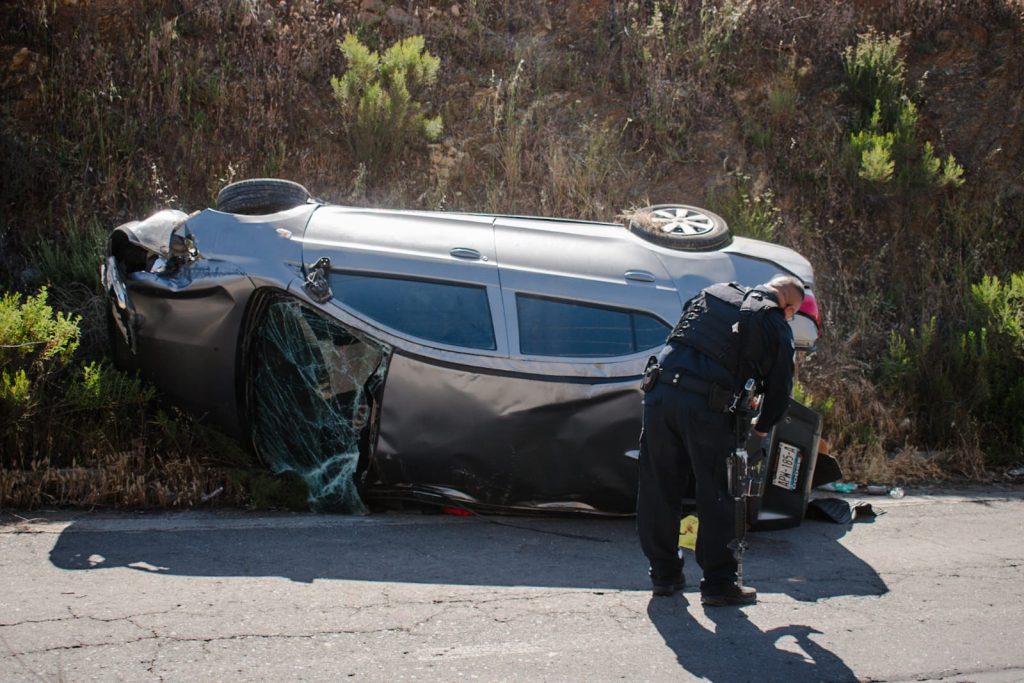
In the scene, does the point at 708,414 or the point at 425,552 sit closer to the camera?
the point at 708,414

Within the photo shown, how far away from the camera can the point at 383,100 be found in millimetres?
9828

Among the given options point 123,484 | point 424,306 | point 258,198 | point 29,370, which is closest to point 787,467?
point 424,306

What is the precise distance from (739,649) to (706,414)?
1.02 m

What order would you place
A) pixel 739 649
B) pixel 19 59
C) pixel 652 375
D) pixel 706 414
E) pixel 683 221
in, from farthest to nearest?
pixel 19 59 < pixel 683 221 < pixel 652 375 < pixel 706 414 < pixel 739 649

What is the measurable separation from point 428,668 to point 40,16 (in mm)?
7935

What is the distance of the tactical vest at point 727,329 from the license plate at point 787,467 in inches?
47.3

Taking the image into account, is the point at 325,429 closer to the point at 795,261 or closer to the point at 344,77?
the point at 795,261

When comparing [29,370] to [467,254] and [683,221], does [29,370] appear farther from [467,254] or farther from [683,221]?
[683,221]

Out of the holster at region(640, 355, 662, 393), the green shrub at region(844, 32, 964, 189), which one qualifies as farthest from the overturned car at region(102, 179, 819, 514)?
the green shrub at region(844, 32, 964, 189)

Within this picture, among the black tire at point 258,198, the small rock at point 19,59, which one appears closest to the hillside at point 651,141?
the small rock at point 19,59

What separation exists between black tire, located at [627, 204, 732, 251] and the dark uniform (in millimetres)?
1263

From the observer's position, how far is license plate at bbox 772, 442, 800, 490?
6.14m

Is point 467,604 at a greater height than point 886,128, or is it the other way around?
point 886,128

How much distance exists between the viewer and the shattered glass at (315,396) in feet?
19.8
